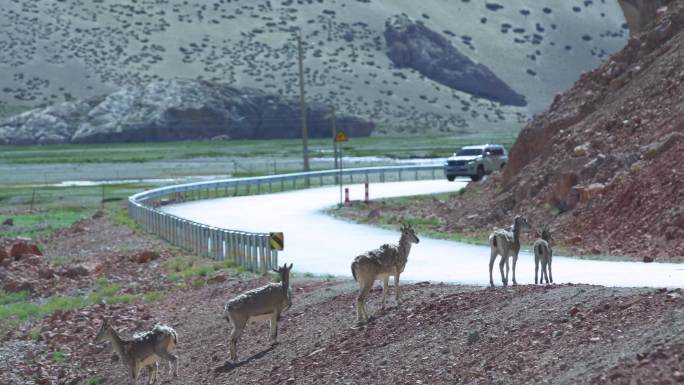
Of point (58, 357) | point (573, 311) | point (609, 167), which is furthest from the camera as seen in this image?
point (609, 167)

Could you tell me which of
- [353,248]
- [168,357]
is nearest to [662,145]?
[353,248]

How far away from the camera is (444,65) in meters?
172

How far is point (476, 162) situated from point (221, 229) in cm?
3353

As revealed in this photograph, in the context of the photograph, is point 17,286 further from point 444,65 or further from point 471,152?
point 444,65

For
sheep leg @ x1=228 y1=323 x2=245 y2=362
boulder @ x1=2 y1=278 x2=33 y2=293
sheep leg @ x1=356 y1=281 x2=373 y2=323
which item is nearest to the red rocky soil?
sheep leg @ x1=356 y1=281 x2=373 y2=323

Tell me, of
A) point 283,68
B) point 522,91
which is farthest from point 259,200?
point 522,91

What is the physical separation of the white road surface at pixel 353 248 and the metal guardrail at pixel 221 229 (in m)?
1.05

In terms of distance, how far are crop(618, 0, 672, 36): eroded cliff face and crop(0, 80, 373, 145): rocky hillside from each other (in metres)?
100.0

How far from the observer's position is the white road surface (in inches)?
877

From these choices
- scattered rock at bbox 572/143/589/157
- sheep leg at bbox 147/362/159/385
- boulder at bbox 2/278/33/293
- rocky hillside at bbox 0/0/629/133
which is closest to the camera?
sheep leg at bbox 147/362/159/385

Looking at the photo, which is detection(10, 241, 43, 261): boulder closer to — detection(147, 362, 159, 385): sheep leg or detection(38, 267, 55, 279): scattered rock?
detection(38, 267, 55, 279): scattered rock

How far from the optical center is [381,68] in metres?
166

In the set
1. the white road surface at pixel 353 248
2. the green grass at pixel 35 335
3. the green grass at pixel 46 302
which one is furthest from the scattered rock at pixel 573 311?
the green grass at pixel 46 302

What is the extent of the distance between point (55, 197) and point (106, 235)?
89.1 ft
